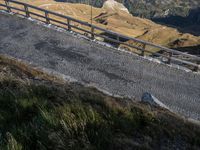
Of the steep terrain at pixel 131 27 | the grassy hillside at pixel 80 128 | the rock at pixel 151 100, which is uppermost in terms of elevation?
the grassy hillside at pixel 80 128

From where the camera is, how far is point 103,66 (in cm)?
1628

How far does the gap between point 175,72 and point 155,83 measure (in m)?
2.11

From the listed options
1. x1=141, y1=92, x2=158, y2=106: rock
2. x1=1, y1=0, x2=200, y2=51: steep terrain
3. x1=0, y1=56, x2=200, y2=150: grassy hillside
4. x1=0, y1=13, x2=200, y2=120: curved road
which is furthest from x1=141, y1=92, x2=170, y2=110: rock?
x1=1, y1=0, x2=200, y2=51: steep terrain

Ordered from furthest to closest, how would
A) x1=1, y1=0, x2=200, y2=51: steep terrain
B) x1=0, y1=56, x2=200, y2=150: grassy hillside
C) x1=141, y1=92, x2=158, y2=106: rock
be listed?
x1=1, y1=0, x2=200, y2=51: steep terrain < x1=141, y1=92, x2=158, y2=106: rock < x1=0, y1=56, x2=200, y2=150: grassy hillside

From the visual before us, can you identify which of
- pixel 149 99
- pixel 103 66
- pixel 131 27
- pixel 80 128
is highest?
pixel 80 128

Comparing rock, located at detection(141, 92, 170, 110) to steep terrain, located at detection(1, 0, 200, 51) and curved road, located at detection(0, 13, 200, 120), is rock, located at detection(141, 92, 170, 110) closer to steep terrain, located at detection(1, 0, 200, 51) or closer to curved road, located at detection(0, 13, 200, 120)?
curved road, located at detection(0, 13, 200, 120)

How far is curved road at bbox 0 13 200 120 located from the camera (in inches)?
564

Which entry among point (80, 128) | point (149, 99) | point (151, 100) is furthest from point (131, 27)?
point (80, 128)

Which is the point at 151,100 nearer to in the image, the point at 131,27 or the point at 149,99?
the point at 149,99

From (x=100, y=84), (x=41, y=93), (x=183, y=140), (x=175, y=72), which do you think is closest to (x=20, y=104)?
(x=41, y=93)

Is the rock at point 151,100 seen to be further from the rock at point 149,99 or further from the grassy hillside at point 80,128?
the grassy hillside at point 80,128

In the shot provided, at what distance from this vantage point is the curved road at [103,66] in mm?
14328

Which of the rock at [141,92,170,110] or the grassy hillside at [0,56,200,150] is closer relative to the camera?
the grassy hillside at [0,56,200,150]

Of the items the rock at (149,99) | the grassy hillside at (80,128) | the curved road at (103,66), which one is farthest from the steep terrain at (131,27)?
the grassy hillside at (80,128)
